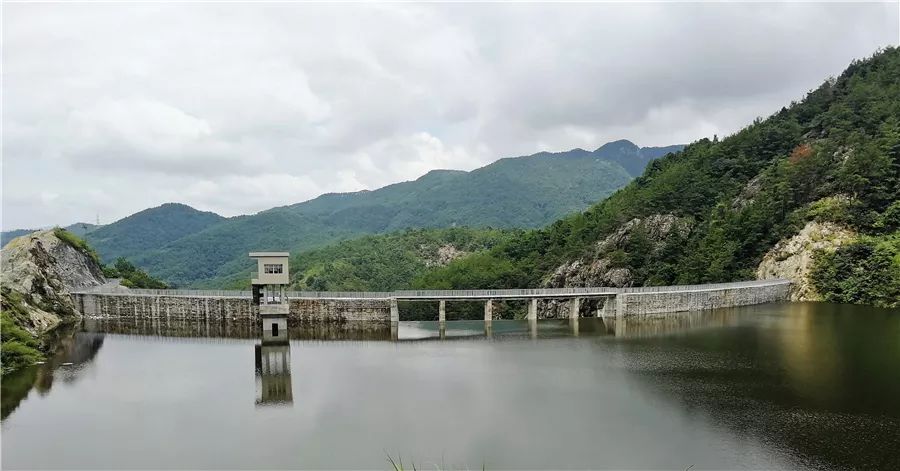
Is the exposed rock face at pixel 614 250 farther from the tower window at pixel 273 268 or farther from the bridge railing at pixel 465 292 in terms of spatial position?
the tower window at pixel 273 268

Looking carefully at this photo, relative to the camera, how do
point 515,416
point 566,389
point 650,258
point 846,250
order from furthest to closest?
1. point 650,258
2. point 846,250
3. point 566,389
4. point 515,416

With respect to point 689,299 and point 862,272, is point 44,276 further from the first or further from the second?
point 862,272

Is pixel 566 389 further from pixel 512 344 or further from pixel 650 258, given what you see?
pixel 650 258

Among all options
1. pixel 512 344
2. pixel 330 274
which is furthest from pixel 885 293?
pixel 330 274

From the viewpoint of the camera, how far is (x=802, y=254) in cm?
6719

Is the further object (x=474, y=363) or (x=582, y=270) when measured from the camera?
(x=582, y=270)

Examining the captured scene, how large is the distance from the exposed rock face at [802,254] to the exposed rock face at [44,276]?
258 ft

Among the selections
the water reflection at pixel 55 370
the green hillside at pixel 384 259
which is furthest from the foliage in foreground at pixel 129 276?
the green hillside at pixel 384 259

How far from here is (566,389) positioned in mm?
33906

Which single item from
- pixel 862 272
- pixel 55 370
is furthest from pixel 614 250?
pixel 55 370

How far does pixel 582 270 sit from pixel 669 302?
1909 cm

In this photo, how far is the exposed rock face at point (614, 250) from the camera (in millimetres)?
76588

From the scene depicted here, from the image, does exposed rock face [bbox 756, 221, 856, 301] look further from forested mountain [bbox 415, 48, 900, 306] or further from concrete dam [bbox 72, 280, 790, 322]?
concrete dam [bbox 72, 280, 790, 322]

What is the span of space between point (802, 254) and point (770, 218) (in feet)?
22.8
